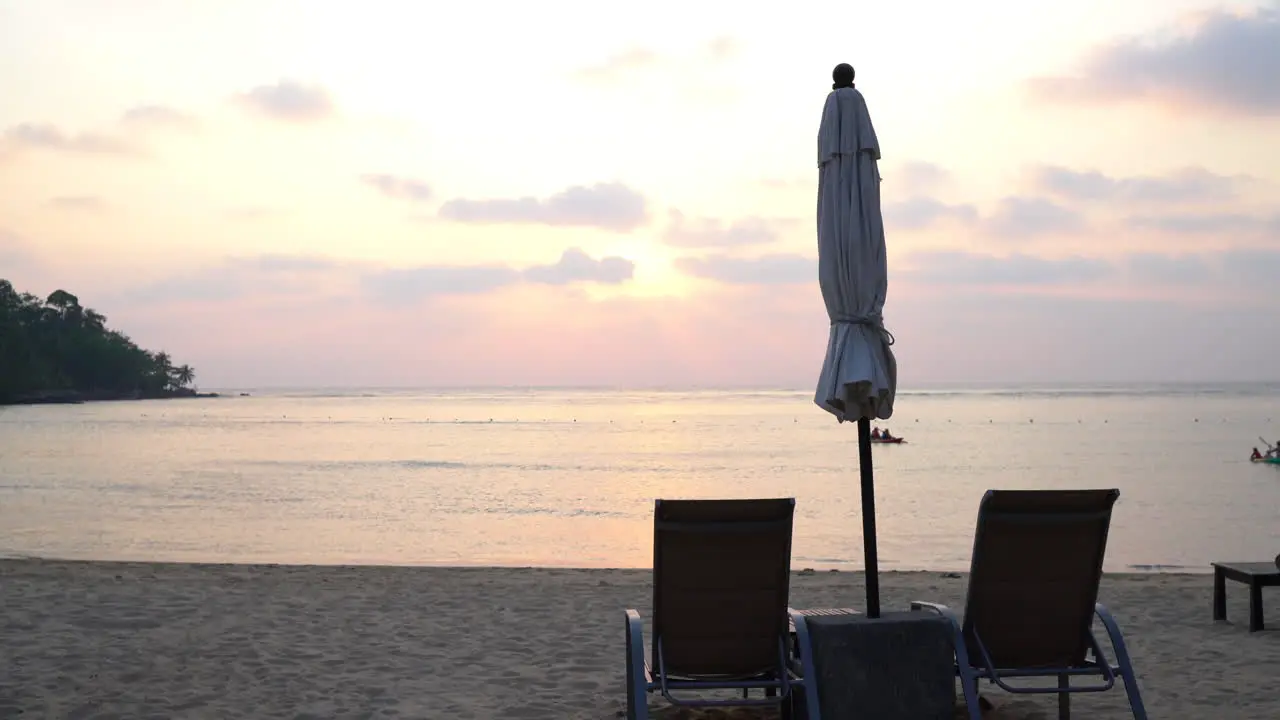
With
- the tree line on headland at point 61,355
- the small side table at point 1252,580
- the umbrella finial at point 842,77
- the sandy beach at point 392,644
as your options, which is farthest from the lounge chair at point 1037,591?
the tree line on headland at point 61,355

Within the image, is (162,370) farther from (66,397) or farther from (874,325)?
(874,325)

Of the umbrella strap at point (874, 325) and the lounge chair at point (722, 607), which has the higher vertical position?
the umbrella strap at point (874, 325)

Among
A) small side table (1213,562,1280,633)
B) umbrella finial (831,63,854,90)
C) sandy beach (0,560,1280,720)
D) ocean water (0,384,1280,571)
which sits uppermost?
umbrella finial (831,63,854,90)

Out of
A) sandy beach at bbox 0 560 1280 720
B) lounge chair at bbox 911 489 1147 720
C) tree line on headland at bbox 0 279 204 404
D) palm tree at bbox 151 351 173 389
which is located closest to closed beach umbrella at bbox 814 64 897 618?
lounge chair at bbox 911 489 1147 720

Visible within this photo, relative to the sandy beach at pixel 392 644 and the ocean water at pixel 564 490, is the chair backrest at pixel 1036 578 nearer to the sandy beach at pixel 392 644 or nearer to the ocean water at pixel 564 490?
the sandy beach at pixel 392 644

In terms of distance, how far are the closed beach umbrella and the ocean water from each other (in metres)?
10.2

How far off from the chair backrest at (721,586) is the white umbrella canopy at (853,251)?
669 mm

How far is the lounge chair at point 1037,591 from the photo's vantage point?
4613mm

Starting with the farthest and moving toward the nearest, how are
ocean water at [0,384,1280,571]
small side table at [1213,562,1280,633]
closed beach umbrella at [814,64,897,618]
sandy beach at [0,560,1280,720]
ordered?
ocean water at [0,384,1280,571] → small side table at [1213,562,1280,633] → sandy beach at [0,560,1280,720] → closed beach umbrella at [814,64,897,618]

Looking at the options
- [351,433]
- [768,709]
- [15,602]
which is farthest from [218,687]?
[351,433]

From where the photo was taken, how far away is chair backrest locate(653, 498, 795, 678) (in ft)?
14.7

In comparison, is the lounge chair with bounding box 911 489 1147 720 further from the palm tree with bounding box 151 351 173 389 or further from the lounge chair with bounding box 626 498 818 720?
the palm tree with bounding box 151 351 173 389

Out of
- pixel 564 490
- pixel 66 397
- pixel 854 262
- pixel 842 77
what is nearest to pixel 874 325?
pixel 854 262

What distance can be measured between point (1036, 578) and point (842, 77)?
238 centimetres
